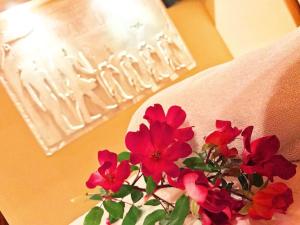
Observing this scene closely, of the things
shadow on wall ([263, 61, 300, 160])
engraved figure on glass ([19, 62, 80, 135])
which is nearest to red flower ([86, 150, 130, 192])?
shadow on wall ([263, 61, 300, 160])

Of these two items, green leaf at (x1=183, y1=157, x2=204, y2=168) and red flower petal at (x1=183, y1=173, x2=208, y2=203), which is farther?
green leaf at (x1=183, y1=157, x2=204, y2=168)

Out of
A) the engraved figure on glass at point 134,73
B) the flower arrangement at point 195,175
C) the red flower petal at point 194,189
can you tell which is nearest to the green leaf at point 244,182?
the flower arrangement at point 195,175

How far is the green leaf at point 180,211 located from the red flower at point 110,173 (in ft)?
0.32

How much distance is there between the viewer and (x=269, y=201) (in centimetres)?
57

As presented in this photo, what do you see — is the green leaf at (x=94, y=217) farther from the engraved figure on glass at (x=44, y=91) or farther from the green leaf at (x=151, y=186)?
the engraved figure on glass at (x=44, y=91)

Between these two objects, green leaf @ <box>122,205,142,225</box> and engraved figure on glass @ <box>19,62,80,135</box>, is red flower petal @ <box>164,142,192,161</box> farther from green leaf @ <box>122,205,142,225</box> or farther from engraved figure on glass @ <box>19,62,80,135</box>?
engraved figure on glass @ <box>19,62,80,135</box>

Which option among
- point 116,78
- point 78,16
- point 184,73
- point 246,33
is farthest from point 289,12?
point 78,16

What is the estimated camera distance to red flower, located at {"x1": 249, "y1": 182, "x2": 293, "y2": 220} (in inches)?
22.5

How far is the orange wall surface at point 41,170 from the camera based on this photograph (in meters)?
1.65

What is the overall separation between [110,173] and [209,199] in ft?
0.56

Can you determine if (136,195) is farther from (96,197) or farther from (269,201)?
(269,201)

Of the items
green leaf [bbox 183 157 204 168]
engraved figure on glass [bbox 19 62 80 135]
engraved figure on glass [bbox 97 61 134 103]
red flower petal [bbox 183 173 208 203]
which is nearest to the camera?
red flower petal [bbox 183 173 208 203]

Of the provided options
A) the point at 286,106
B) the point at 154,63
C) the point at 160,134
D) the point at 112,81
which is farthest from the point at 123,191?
the point at 154,63

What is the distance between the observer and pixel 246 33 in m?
2.30
